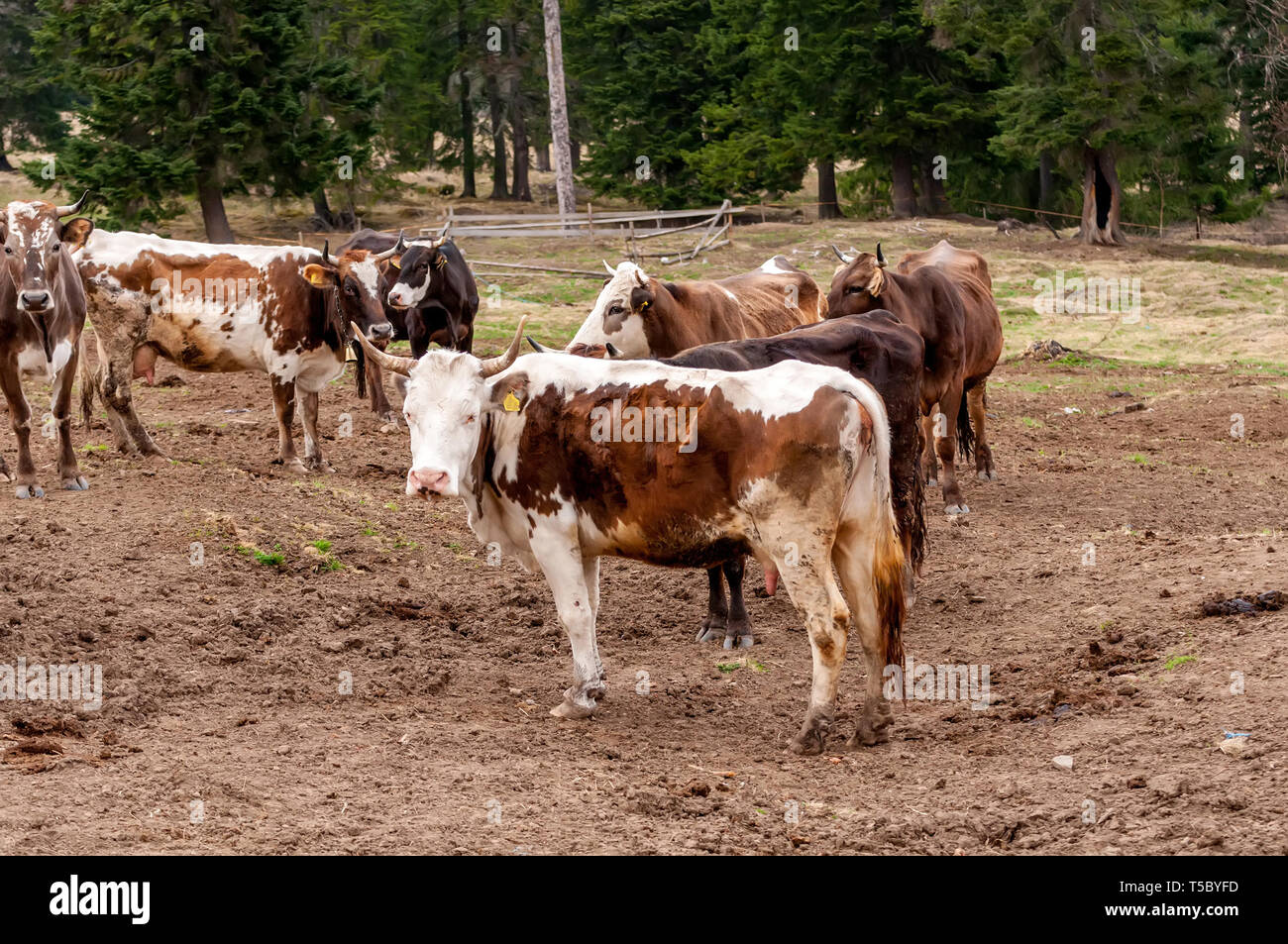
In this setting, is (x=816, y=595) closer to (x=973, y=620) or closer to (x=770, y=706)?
(x=770, y=706)

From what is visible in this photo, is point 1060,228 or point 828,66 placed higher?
point 828,66

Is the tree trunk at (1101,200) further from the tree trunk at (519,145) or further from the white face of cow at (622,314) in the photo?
the white face of cow at (622,314)

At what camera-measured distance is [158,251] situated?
12383 millimetres

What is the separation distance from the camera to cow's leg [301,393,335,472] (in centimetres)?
1244

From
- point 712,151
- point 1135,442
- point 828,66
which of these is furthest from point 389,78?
point 1135,442

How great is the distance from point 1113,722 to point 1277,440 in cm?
922

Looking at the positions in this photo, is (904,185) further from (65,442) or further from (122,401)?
(65,442)

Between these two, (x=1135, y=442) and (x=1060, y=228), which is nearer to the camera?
(x=1135, y=442)

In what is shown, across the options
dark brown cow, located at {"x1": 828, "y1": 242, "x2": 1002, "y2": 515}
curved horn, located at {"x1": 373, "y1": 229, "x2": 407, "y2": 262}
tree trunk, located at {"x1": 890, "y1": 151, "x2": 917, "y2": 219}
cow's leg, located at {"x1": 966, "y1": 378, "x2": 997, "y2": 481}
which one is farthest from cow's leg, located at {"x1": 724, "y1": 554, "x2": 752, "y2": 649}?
tree trunk, located at {"x1": 890, "y1": 151, "x2": 917, "y2": 219}

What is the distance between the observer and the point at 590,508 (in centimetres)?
716

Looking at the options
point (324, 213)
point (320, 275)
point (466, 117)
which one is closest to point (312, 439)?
point (320, 275)

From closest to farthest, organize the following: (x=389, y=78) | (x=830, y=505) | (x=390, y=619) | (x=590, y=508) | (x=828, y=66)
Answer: (x=830, y=505) < (x=590, y=508) < (x=390, y=619) < (x=828, y=66) < (x=389, y=78)

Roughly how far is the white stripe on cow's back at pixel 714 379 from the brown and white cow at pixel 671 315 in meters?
2.42

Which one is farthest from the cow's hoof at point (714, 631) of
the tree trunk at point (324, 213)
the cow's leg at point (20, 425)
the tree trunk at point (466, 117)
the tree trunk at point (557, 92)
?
the tree trunk at point (466, 117)
